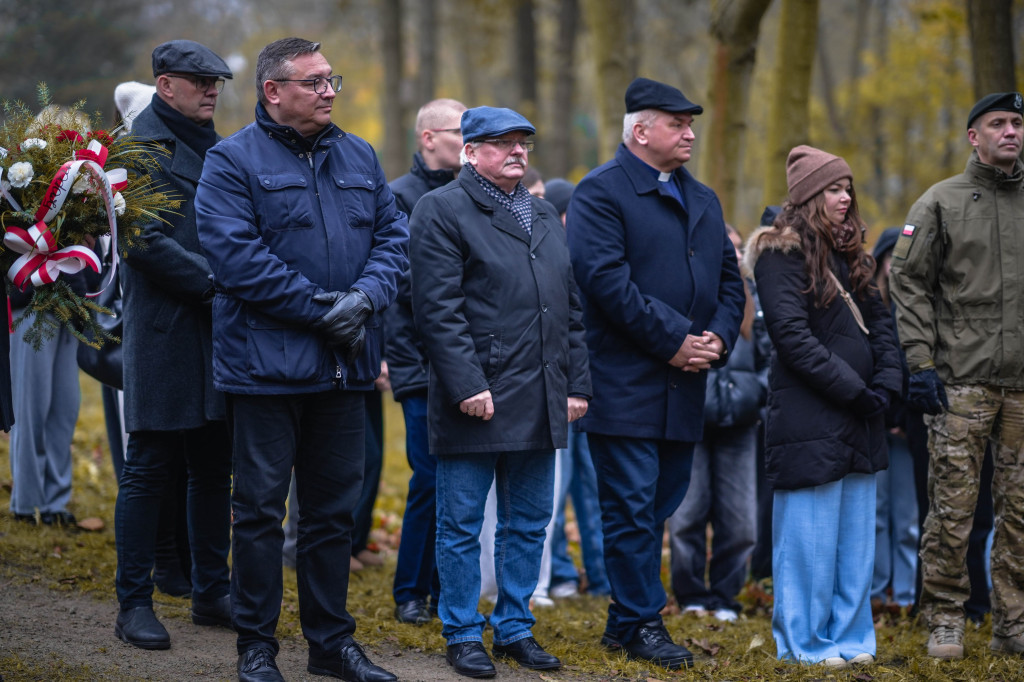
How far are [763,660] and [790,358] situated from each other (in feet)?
4.86

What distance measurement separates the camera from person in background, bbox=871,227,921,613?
6957mm

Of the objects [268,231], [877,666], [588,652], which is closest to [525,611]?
[588,652]

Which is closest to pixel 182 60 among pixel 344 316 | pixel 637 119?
pixel 344 316

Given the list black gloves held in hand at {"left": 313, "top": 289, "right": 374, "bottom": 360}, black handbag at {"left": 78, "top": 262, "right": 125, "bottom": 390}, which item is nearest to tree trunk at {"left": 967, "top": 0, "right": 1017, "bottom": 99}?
black gloves held in hand at {"left": 313, "top": 289, "right": 374, "bottom": 360}

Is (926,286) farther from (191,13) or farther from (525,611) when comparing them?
(191,13)

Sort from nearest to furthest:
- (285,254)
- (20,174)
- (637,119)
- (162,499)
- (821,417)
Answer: (20,174), (285,254), (821,417), (162,499), (637,119)

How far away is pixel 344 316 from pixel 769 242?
2.19 metres

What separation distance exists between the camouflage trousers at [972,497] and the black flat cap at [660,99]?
Answer: 1970 millimetres

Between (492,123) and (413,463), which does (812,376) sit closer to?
(492,123)

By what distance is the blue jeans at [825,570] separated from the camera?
5258 mm

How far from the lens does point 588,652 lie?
209 inches

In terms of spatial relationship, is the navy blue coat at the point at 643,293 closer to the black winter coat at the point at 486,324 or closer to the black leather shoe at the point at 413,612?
the black winter coat at the point at 486,324

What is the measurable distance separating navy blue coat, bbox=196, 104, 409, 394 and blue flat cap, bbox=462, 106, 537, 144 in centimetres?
59

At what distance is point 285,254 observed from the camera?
451 centimetres
